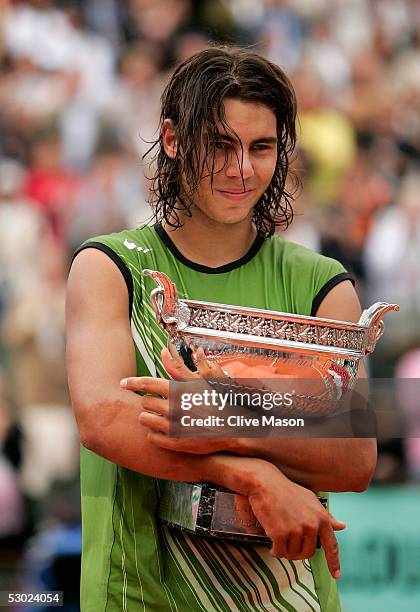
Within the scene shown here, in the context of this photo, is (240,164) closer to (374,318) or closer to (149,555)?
(374,318)

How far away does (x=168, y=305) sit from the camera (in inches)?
80.2

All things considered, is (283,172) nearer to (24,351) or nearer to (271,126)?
(271,126)

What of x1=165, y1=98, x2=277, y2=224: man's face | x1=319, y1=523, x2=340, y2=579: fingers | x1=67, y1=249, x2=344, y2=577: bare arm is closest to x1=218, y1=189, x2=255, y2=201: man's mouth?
x1=165, y1=98, x2=277, y2=224: man's face

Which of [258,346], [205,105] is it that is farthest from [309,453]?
[205,105]

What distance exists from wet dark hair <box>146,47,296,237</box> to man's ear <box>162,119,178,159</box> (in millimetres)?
13

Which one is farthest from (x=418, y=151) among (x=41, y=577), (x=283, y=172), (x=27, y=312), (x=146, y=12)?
(x=283, y=172)

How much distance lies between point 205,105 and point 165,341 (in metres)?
0.49

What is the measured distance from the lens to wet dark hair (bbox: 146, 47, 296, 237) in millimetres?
2326

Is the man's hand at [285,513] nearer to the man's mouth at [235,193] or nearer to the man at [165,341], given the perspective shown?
the man at [165,341]

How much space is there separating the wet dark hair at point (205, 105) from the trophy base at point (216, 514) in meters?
0.63

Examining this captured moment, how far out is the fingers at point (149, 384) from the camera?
206 cm

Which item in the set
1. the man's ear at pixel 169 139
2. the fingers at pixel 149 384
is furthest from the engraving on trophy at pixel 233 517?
the man's ear at pixel 169 139

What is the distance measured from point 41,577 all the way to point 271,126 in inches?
136

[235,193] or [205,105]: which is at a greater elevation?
[205,105]
